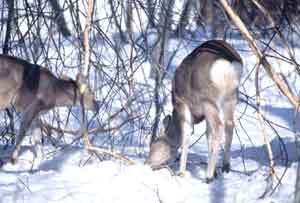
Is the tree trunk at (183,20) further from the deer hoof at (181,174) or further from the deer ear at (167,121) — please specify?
the deer hoof at (181,174)

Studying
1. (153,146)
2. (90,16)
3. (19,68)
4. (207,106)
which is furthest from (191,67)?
(19,68)

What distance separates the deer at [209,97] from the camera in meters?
8.14

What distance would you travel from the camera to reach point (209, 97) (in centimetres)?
823

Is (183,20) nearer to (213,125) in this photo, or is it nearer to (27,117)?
(213,125)

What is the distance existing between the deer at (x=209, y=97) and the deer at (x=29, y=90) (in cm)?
160

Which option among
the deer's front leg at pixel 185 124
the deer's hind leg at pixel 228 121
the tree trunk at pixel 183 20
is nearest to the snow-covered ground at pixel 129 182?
the deer's hind leg at pixel 228 121

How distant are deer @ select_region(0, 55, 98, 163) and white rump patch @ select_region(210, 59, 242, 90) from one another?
2336 mm

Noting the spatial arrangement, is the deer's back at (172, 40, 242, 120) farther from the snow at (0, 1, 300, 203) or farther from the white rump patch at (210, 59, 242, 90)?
the snow at (0, 1, 300, 203)

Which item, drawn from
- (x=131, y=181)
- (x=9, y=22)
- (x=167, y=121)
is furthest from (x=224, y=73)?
(x=9, y=22)

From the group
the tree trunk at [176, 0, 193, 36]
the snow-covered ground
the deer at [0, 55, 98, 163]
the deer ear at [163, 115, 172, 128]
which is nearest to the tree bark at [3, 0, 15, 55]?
the deer at [0, 55, 98, 163]

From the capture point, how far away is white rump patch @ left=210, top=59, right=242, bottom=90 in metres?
8.12

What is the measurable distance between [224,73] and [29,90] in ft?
10.6

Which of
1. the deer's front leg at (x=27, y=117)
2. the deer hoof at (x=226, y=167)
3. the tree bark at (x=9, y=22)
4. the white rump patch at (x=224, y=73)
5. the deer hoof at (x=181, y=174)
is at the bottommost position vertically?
the deer hoof at (x=181, y=174)

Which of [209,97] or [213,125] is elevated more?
[209,97]
